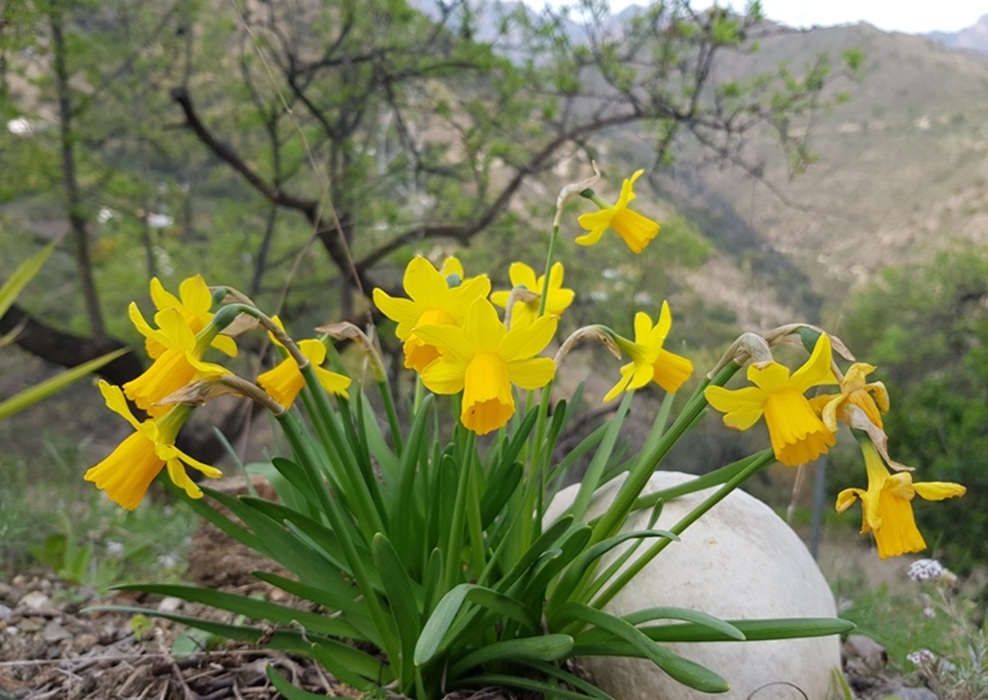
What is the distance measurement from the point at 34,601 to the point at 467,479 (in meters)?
1.28

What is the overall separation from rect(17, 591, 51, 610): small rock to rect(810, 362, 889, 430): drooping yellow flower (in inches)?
66.4

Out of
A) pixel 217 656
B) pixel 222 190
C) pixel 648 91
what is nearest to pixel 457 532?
pixel 217 656

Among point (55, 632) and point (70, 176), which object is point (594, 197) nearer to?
point (55, 632)

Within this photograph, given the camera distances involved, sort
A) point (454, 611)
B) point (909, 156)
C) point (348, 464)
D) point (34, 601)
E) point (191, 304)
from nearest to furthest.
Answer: point (454, 611)
point (191, 304)
point (348, 464)
point (34, 601)
point (909, 156)

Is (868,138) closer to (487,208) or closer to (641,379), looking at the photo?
(487,208)

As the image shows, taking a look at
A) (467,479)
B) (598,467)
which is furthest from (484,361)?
(598,467)

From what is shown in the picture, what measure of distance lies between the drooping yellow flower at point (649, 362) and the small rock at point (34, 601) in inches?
57.0

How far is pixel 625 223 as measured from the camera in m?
1.30

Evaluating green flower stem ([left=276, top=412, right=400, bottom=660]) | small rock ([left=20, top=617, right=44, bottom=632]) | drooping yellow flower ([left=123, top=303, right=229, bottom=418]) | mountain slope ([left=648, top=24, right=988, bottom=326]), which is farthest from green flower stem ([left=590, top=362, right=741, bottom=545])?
mountain slope ([left=648, top=24, right=988, bottom=326])

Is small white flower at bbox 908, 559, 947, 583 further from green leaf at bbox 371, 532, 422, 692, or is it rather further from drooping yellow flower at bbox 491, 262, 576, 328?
green leaf at bbox 371, 532, 422, 692

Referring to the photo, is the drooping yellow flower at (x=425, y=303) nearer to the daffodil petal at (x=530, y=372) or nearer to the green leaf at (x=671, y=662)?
the daffodil petal at (x=530, y=372)

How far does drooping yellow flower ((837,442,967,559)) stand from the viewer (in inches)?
36.7

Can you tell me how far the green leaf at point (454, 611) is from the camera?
2.85 feet

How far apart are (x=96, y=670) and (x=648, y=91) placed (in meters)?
4.30
